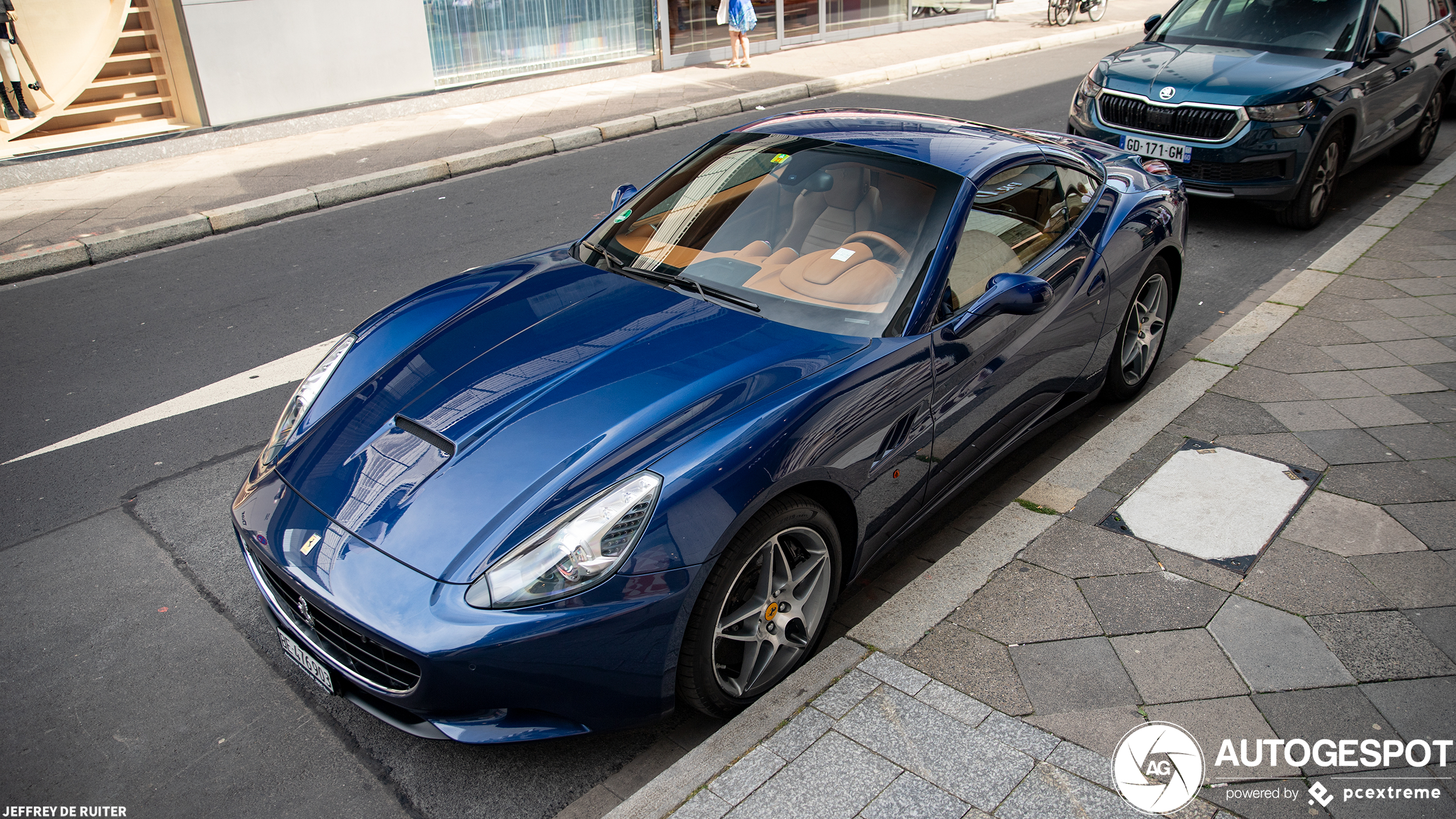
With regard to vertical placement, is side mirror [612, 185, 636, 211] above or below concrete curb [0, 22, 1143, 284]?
above

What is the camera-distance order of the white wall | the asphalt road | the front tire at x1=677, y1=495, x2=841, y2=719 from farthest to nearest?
the white wall, the asphalt road, the front tire at x1=677, y1=495, x2=841, y2=719

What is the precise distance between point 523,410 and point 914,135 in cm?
205

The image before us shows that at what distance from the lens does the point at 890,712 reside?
2.64 meters

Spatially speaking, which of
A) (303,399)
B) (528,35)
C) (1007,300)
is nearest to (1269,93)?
(1007,300)

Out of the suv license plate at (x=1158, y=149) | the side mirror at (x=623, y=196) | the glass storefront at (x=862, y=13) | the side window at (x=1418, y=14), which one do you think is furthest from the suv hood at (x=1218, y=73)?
the glass storefront at (x=862, y=13)

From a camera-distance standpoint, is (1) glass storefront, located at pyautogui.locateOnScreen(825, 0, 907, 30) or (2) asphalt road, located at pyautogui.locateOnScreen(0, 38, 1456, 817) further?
(1) glass storefront, located at pyautogui.locateOnScreen(825, 0, 907, 30)

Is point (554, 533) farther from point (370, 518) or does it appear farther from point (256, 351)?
point (256, 351)

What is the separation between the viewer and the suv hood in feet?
21.9

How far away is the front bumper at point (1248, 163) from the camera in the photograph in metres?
6.63

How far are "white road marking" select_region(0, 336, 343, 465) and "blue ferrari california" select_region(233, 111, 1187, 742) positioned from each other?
182 centimetres

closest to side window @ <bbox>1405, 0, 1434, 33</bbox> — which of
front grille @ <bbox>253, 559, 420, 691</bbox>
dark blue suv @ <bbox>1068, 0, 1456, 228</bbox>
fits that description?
dark blue suv @ <bbox>1068, 0, 1456, 228</bbox>

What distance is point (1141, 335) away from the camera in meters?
4.59

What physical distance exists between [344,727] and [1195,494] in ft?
10.6

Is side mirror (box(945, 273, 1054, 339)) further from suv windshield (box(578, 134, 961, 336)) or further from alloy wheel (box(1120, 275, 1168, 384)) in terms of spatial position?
alloy wheel (box(1120, 275, 1168, 384))
